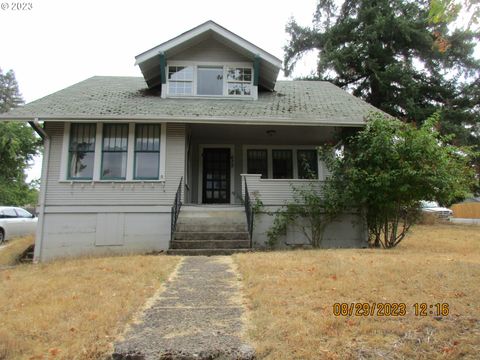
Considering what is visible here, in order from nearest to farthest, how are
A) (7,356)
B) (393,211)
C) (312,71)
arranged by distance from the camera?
1. (7,356)
2. (393,211)
3. (312,71)

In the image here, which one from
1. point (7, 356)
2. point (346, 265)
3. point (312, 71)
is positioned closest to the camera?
point (7, 356)

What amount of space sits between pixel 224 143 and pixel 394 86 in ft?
41.6

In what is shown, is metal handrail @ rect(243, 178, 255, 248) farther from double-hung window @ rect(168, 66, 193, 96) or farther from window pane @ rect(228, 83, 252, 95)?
double-hung window @ rect(168, 66, 193, 96)

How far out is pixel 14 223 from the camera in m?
15.4

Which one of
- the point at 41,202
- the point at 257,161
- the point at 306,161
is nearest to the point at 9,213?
the point at 41,202

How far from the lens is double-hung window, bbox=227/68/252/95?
43.0 ft

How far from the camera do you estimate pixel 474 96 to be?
851 inches

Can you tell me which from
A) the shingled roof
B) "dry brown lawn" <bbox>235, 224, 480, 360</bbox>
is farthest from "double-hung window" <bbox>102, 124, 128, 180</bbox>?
"dry brown lawn" <bbox>235, 224, 480, 360</bbox>

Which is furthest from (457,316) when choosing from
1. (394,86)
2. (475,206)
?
(475,206)

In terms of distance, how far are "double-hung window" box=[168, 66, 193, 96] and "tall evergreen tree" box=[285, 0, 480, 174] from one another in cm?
1202

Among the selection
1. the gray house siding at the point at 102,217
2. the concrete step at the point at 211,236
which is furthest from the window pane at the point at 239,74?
the concrete step at the point at 211,236

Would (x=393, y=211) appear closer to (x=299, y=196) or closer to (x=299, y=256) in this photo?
(x=299, y=196)

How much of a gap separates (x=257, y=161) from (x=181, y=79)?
3.98 m

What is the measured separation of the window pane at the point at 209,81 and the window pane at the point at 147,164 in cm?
313
